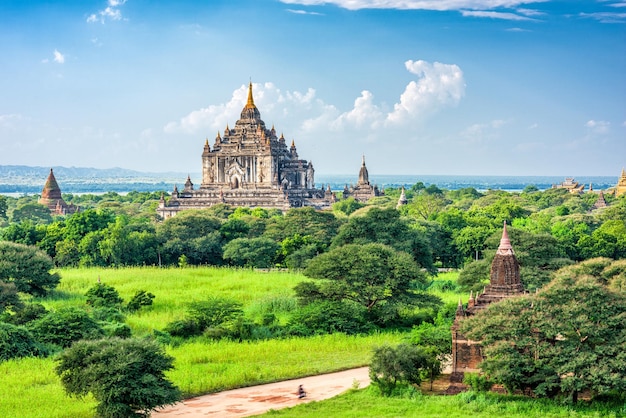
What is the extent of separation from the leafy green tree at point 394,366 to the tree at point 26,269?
25.5 m

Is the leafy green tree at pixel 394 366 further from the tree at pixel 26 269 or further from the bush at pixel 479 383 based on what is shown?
the tree at pixel 26 269

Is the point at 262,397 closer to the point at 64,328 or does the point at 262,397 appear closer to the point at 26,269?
the point at 64,328

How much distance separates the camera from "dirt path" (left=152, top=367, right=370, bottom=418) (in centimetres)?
2960

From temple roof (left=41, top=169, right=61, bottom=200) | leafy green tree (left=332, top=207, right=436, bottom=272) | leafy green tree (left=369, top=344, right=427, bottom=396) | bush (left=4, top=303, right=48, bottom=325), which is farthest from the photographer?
temple roof (left=41, top=169, right=61, bottom=200)

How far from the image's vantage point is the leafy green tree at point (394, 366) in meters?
31.3

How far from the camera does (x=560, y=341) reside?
29734mm

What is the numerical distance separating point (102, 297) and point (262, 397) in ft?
63.3

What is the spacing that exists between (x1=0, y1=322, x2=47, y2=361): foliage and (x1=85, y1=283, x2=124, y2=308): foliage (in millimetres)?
9648

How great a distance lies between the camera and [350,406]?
97.2 feet

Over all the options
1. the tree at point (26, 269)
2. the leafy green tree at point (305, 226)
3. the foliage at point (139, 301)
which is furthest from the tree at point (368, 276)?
the leafy green tree at point (305, 226)

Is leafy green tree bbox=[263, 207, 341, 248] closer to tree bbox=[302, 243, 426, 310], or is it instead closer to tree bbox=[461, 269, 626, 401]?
tree bbox=[302, 243, 426, 310]

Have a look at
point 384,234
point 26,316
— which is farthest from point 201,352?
point 384,234

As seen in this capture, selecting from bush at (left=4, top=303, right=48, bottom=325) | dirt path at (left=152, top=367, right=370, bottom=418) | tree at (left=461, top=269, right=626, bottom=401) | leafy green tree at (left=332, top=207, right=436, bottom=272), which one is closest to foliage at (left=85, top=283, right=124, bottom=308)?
bush at (left=4, top=303, right=48, bottom=325)

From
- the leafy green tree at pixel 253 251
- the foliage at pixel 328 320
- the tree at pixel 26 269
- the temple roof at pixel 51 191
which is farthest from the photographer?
the temple roof at pixel 51 191
